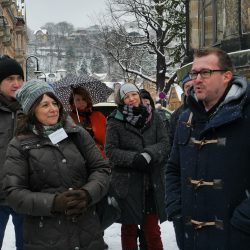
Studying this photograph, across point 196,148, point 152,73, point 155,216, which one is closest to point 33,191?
point 196,148

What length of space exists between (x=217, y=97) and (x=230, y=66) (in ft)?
0.73

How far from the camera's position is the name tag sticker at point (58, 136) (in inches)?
132

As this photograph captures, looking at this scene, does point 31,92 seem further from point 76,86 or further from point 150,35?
point 150,35

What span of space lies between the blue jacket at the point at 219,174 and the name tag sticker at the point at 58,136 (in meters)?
0.89

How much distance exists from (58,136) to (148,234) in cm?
221

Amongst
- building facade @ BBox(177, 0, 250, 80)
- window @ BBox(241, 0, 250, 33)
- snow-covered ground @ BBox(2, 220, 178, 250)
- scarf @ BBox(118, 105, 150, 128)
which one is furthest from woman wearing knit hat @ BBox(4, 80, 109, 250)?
window @ BBox(241, 0, 250, 33)

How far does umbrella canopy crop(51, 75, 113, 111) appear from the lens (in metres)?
5.88

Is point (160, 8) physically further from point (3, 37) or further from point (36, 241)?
point (36, 241)

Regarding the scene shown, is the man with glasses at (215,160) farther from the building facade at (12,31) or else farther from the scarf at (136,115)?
the building facade at (12,31)

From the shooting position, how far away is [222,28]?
11.2m

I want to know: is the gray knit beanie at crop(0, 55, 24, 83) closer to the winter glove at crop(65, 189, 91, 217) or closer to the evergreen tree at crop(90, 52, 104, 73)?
the winter glove at crop(65, 189, 91, 217)

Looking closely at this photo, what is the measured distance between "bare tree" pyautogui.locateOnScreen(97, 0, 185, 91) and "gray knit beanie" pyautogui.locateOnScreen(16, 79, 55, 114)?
23770 millimetres

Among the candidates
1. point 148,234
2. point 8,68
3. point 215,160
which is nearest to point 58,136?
point 215,160

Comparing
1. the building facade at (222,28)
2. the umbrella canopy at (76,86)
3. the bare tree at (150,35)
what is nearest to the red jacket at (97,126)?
the umbrella canopy at (76,86)
